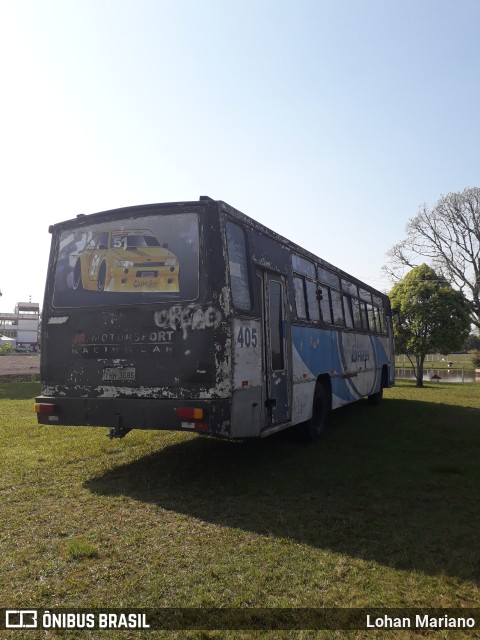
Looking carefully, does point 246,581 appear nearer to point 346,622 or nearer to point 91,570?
point 346,622

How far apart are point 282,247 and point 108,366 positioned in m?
3.28

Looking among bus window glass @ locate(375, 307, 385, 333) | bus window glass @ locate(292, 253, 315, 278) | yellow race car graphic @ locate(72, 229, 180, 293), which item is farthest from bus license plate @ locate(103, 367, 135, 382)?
bus window glass @ locate(375, 307, 385, 333)

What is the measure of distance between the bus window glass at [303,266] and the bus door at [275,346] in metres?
0.76

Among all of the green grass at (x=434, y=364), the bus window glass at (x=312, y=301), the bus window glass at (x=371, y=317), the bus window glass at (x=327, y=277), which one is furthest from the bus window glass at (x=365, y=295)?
the green grass at (x=434, y=364)

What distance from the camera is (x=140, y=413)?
20.1 feet

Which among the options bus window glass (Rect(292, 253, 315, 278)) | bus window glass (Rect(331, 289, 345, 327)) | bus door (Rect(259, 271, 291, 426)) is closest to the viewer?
bus door (Rect(259, 271, 291, 426))

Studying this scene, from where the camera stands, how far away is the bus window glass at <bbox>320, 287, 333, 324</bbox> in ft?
32.1

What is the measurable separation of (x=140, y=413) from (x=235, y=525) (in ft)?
6.18

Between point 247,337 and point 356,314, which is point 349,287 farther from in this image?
point 247,337

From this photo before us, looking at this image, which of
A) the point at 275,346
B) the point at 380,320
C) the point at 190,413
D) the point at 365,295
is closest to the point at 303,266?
the point at 275,346

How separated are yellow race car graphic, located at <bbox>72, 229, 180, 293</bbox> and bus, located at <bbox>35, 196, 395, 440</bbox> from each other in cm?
1

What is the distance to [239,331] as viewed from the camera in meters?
6.08

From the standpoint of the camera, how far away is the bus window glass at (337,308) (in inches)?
417

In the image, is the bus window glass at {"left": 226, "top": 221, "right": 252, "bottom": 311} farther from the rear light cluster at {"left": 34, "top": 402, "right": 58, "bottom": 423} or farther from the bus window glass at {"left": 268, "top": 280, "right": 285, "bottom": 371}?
the rear light cluster at {"left": 34, "top": 402, "right": 58, "bottom": 423}
